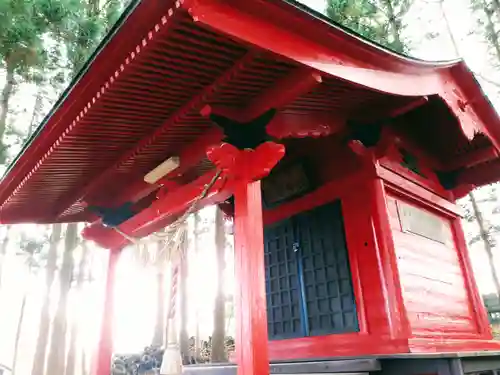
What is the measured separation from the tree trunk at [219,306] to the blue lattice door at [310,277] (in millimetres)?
7246

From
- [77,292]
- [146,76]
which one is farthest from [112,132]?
[77,292]

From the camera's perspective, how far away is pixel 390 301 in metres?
3.58

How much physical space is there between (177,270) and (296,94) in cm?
176

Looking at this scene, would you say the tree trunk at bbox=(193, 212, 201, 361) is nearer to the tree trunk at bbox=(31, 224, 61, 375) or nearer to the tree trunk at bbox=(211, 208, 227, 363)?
the tree trunk at bbox=(211, 208, 227, 363)

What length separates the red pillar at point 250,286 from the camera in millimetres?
2688

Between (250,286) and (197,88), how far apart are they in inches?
56.9

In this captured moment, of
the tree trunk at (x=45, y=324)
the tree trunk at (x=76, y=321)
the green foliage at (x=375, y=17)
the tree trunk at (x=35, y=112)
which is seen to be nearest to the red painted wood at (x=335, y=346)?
the green foliage at (x=375, y=17)

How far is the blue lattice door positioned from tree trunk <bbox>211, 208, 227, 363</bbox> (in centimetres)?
725

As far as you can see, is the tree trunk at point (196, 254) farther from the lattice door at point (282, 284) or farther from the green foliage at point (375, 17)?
the lattice door at point (282, 284)

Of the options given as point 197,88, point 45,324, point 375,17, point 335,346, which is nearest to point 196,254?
point 45,324

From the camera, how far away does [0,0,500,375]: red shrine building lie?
8.43ft

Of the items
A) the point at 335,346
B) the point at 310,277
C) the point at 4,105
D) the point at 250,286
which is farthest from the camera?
the point at 4,105

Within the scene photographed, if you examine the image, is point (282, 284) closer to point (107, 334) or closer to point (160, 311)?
point (107, 334)

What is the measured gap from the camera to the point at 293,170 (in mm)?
4422
